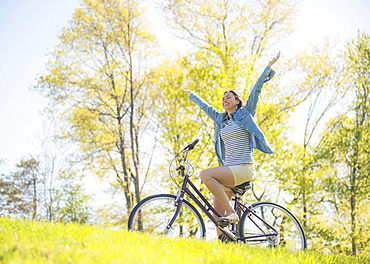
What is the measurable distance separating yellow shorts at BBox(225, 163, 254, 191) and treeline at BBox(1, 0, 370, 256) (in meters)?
8.48

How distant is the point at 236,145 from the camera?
202 inches

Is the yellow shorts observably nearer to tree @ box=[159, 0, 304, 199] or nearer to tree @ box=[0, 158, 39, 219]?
tree @ box=[159, 0, 304, 199]

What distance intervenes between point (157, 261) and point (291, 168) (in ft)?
40.8

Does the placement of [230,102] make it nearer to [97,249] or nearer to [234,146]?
[234,146]

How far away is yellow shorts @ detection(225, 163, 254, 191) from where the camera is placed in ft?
16.1

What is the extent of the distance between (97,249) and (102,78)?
15.0 m

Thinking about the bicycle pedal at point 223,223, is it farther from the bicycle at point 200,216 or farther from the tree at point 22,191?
the tree at point 22,191

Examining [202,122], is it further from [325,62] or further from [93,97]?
[325,62]

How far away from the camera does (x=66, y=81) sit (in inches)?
659

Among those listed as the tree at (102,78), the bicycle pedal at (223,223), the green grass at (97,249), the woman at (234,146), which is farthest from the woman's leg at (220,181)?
the tree at (102,78)

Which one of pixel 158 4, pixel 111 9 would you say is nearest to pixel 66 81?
pixel 111 9

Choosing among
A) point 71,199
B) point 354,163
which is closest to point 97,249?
point 354,163

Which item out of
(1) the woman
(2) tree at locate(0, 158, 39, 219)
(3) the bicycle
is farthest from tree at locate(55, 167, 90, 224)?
(1) the woman

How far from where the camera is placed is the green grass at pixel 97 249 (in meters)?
2.71
